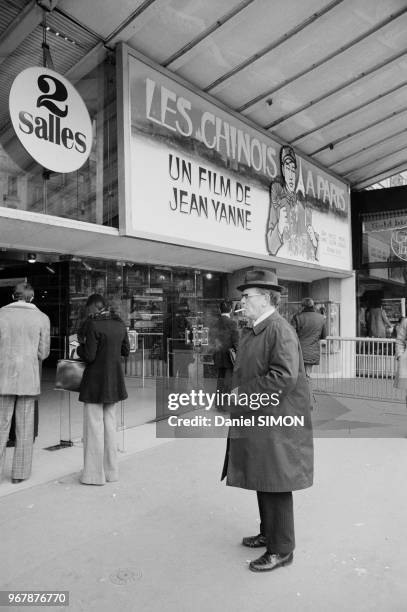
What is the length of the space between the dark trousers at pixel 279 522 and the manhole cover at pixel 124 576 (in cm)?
85

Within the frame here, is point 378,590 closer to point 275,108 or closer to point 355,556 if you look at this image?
point 355,556

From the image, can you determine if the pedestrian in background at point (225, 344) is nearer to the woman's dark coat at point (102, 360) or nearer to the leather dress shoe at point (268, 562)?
the woman's dark coat at point (102, 360)

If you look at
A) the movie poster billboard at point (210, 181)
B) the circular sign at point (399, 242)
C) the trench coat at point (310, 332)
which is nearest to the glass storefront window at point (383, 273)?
the circular sign at point (399, 242)

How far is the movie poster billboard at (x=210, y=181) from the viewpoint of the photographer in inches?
253

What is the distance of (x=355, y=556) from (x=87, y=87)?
5790 mm

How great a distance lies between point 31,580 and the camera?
2.91m

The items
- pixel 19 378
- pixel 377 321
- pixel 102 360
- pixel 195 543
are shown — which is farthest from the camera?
pixel 377 321

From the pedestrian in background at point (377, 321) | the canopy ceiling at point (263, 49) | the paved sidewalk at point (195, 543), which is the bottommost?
the paved sidewalk at point (195, 543)

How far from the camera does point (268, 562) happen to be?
3.04 m

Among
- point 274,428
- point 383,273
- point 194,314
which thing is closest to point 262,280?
point 274,428

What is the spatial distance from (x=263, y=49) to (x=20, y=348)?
538cm

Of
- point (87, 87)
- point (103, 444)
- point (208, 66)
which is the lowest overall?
point (103, 444)

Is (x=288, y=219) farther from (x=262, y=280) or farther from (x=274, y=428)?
(x=274, y=428)

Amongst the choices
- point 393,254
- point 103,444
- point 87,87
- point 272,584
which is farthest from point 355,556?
point 393,254
